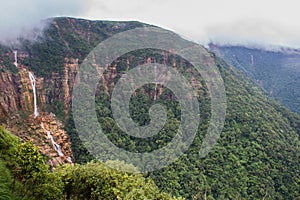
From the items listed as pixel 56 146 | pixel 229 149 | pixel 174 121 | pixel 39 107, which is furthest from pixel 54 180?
pixel 229 149

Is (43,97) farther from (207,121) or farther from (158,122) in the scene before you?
(207,121)

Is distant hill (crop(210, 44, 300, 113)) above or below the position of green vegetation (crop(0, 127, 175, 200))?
below

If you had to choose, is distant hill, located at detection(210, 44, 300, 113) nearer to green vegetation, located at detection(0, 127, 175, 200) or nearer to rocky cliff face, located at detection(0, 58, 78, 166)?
rocky cliff face, located at detection(0, 58, 78, 166)

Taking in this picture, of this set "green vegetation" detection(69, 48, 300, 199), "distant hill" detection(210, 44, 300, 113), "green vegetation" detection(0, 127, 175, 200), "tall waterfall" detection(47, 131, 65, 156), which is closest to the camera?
"green vegetation" detection(0, 127, 175, 200)

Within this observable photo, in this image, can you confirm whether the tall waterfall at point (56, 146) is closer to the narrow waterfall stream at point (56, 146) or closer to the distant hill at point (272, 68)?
the narrow waterfall stream at point (56, 146)

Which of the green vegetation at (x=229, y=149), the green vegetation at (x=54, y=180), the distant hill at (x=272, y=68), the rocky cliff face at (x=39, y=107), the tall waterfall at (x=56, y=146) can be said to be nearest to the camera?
the green vegetation at (x=54, y=180)

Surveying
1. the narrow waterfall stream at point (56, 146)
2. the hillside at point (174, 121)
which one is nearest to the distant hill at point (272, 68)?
the hillside at point (174, 121)

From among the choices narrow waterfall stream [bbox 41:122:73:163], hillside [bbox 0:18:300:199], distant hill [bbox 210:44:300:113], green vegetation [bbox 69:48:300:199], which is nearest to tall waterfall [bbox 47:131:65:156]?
narrow waterfall stream [bbox 41:122:73:163]

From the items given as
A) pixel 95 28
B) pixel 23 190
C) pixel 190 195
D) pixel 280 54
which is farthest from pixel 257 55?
pixel 23 190
